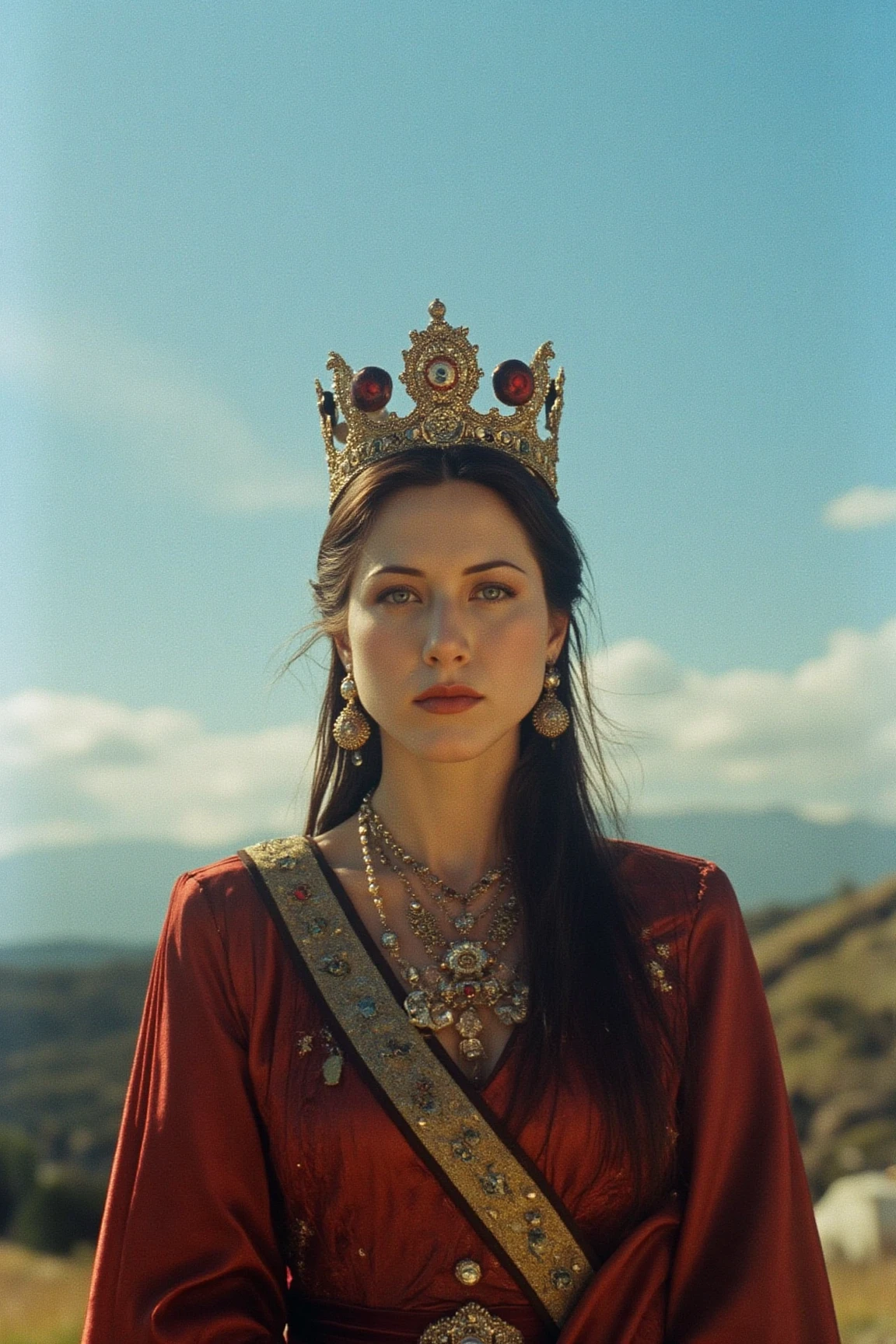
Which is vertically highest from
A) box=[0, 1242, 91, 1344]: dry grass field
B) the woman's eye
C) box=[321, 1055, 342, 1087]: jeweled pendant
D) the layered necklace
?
the woman's eye

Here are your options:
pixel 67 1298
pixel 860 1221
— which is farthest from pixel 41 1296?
pixel 860 1221

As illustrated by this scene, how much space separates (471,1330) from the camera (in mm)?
2498

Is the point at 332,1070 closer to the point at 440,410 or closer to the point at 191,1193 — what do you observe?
the point at 191,1193

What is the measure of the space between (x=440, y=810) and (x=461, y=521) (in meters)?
0.55

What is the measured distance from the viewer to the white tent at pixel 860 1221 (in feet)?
20.9

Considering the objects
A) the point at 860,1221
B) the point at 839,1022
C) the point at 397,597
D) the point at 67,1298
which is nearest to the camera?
the point at 397,597

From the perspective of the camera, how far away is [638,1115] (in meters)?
2.59

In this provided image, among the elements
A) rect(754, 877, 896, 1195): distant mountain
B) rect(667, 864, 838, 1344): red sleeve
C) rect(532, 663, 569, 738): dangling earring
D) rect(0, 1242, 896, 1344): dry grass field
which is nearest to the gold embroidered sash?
rect(667, 864, 838, 1344): red sleeve

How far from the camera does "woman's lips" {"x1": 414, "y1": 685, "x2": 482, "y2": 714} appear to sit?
2.64 meters

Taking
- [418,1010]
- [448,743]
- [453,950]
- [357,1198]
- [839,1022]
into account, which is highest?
[839,1022]

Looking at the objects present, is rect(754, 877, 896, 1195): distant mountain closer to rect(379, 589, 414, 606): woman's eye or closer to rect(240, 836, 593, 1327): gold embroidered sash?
rect(240, 836, 593, 1327): gold embroidered sash

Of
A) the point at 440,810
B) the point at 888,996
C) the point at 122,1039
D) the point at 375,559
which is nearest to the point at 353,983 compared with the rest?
the point at 440,810

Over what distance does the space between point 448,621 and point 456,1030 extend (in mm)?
698

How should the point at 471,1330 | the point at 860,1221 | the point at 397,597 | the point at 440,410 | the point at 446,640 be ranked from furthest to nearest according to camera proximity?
the point at 860,1221
the point at 440,410
the point at 397,597
the point at 446,640
the point at 471,1330
